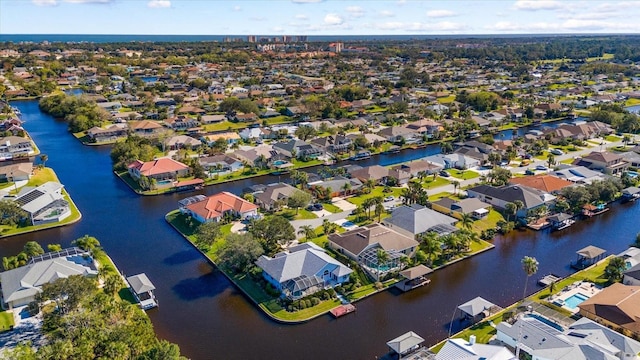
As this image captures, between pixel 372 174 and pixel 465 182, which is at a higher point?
pixel 372 174

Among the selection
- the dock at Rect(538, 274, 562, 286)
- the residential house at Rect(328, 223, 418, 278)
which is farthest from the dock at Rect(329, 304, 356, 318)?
the dock at Rect(538, 274, 562, 286)

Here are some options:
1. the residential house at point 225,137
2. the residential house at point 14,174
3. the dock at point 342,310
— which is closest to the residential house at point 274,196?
the dock at point 342,310

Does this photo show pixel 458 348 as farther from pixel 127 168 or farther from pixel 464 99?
pixel 464 99

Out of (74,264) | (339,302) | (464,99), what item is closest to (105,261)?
(74,264)

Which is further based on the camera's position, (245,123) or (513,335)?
(245,123)

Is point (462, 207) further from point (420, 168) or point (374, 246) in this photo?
point (420, 168)

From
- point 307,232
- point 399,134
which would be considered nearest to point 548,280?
point 307,232

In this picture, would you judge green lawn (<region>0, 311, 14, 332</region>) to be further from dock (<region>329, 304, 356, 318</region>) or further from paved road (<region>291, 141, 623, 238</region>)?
paved road (<region>291, 141, 623, 238</region>)
